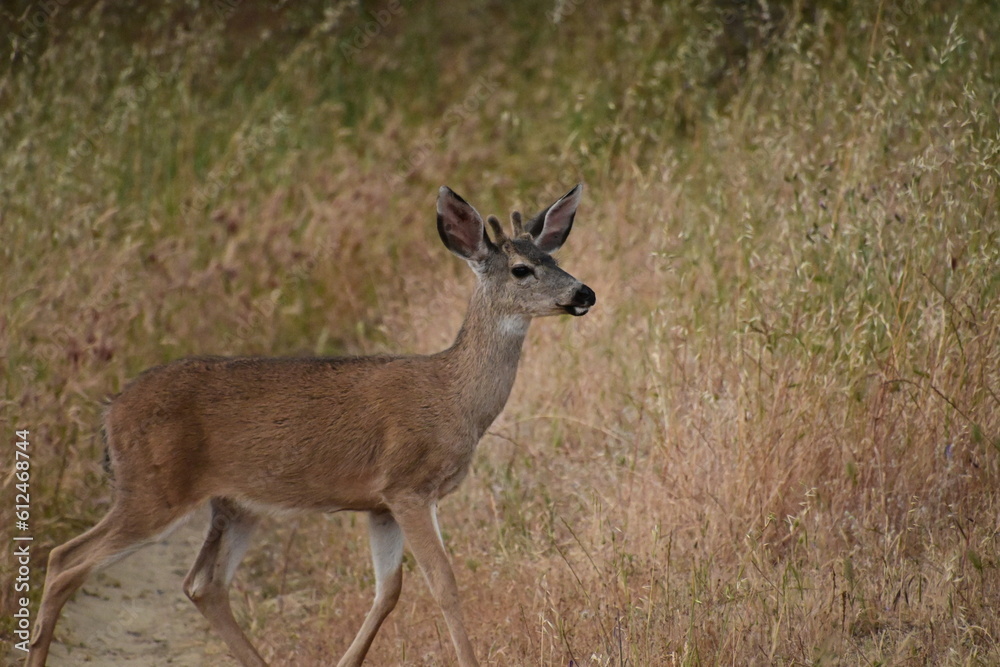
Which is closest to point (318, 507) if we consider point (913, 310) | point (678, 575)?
point (678, 575)

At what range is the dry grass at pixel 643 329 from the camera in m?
5.27

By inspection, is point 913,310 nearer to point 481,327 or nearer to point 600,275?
point 481,327

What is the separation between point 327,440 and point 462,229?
1.09 metres

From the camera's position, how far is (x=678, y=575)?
545 cm

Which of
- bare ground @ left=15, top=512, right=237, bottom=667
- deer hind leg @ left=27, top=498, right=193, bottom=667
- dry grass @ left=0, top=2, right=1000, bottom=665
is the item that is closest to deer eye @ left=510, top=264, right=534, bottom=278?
dry grass @ left=0, top=2, right=1000, bottom=665

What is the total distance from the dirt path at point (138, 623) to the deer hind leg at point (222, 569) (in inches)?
10.2

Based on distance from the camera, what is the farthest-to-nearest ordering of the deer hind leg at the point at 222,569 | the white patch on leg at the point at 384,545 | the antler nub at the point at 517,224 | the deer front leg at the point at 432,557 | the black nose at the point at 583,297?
the antler nub at the point at 517,224 < the deer hind leg at the point at 222,569 < the white patch on leg at the point at 384,545 < the black nose at the point at 583,297 < the deer front leg at the point at 432,557

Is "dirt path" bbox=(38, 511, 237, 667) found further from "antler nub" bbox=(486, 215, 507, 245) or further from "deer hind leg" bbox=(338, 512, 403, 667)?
"antler nub" bbox=(486, 215, 507, 245)

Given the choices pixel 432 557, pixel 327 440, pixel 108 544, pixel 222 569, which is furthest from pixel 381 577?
pixel 108 544

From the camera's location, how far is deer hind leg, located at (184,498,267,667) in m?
5.62

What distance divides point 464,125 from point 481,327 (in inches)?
212

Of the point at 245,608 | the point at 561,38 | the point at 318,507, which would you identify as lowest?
the point at 245,608

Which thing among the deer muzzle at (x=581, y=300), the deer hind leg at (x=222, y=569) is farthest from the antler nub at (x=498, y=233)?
the deer hind leg at (x=222, y=569)

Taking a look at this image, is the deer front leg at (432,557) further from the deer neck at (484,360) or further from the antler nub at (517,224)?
the antler nub at (517,224)
